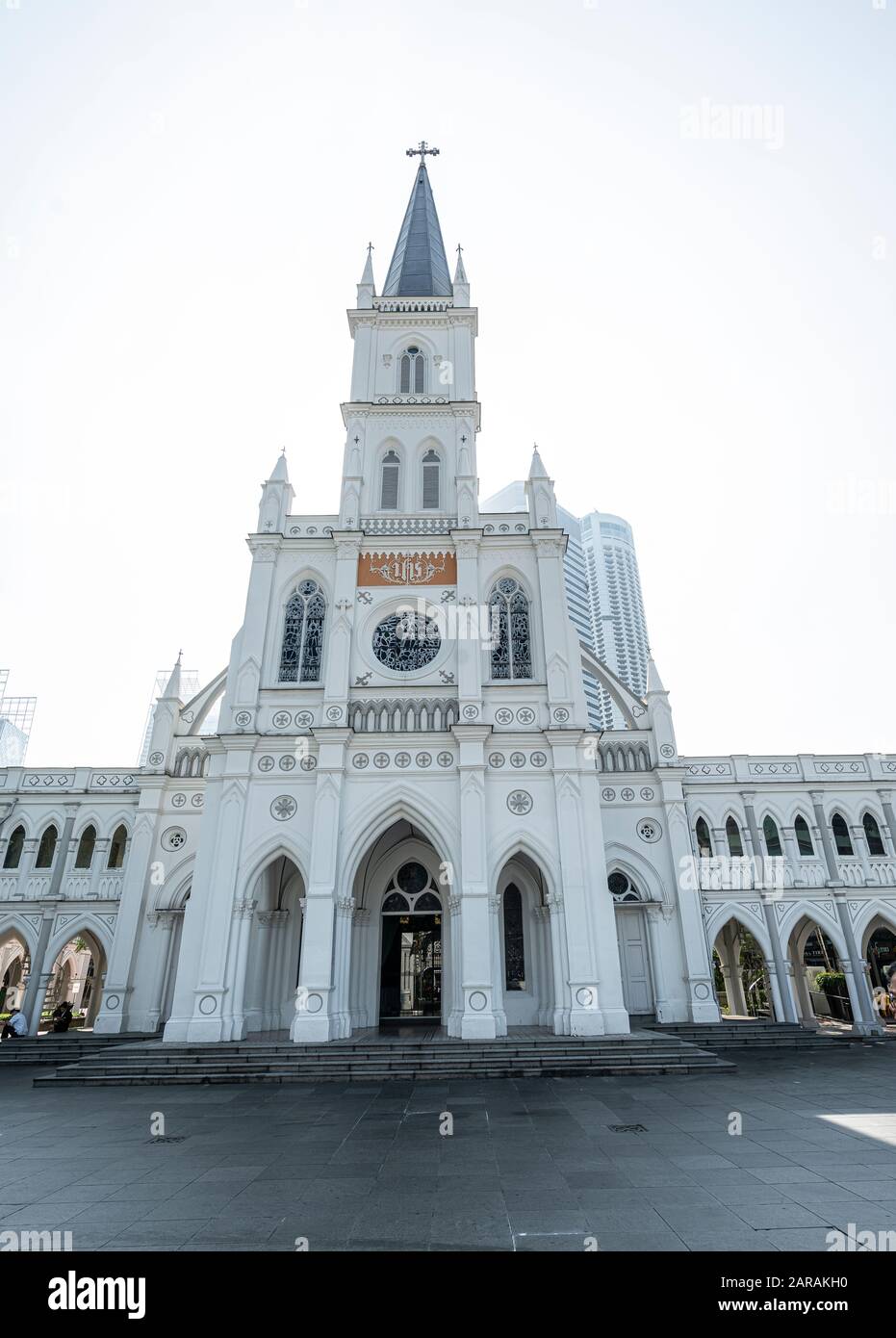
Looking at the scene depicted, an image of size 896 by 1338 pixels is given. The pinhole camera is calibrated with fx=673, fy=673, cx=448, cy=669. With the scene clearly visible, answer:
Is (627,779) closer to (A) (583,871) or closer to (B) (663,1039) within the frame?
(A) (583,871)

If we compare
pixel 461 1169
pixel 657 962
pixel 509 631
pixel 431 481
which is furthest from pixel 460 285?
pixel 461 1169

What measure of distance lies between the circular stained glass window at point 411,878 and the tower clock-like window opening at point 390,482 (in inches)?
469

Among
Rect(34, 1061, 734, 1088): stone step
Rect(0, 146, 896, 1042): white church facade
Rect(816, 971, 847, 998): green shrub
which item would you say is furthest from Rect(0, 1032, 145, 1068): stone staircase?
Rect(816, 971, 847, 998): green shrub

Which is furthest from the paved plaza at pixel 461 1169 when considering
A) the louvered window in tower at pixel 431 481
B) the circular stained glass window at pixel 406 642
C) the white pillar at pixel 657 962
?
the louvered window in tower at pixel 431 481

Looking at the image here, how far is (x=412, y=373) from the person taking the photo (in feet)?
83.7

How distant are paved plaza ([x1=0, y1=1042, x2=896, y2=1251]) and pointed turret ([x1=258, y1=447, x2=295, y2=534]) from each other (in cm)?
1593

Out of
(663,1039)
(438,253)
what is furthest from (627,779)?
(438,253)

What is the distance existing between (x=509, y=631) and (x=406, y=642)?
3.20 m

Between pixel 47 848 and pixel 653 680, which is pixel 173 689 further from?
pixel 653 680

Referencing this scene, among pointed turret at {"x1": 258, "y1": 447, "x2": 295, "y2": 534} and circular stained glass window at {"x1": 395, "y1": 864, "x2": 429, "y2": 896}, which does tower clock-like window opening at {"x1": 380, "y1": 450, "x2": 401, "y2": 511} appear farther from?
circular stained glass window at {"x1": 395, "y1": 864, "x2": 429, "y2": 896}

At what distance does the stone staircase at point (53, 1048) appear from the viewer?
693 inches

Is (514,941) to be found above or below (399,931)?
below

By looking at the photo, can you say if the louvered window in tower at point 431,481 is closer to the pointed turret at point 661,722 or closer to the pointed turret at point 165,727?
the pointed turret at point 661,722
